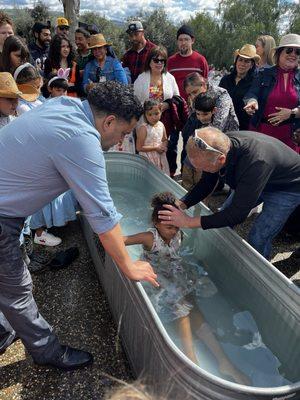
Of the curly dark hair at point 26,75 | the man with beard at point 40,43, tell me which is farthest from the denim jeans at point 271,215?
the man with beard at point 40,43

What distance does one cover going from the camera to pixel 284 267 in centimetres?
345

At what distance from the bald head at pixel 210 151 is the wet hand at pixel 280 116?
1452 millimetres

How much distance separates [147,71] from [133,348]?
3413 mm

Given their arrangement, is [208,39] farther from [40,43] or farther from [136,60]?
[136,60]

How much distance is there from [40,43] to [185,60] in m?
2.40

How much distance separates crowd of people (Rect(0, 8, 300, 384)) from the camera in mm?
1670

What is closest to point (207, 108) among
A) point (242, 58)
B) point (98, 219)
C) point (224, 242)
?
point (242, 58)

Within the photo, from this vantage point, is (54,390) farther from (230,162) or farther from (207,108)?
(207,108)

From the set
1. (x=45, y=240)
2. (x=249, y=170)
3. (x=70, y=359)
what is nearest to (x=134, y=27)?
(x=45, y=240)

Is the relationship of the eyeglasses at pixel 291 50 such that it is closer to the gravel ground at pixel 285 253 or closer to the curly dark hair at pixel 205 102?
the curly dark hair at pixel 205 102

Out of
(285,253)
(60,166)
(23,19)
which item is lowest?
(285,253)

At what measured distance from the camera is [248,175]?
2344mm

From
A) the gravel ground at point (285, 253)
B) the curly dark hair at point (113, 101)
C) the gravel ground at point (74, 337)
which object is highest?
the curly dark hair at point (113, 101)

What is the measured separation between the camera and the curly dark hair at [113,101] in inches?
67.1
